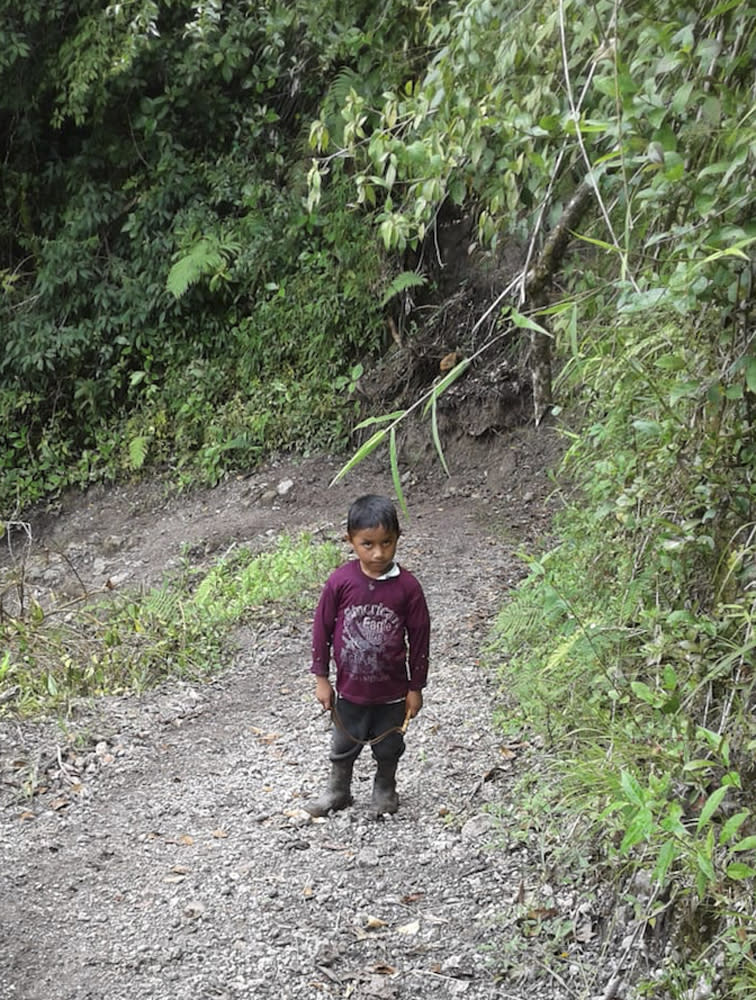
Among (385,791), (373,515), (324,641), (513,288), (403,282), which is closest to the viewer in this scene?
(513,288)

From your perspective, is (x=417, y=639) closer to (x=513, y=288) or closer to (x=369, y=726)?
(x=369, y=726)

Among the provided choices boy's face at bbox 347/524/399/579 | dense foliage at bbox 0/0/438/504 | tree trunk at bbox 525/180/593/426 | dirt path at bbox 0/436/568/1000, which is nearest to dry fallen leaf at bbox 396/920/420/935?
dirt path at bbox 0/436/568/1000

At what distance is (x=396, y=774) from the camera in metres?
4.41

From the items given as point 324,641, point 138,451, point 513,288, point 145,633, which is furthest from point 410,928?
point 138,451

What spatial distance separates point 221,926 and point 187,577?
5477mm

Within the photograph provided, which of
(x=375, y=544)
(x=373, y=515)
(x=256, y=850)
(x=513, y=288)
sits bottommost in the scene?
(x=256, y=850)

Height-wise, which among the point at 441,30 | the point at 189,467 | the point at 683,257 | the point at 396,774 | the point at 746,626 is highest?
the point at 441,30

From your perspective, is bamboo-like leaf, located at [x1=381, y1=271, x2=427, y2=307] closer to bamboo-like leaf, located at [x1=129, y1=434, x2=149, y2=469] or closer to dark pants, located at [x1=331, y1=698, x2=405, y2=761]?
bamboo-like leaf, located at [x1=129, y1=434, x2=149, y2=469]

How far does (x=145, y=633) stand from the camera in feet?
21.1

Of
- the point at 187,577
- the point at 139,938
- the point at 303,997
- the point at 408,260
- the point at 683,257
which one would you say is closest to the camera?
the point at 683,257

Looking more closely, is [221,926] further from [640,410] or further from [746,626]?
[640,410]

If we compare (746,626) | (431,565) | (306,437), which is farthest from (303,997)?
(306,437)

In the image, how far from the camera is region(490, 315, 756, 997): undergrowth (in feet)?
8.39

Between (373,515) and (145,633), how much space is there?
10.6ft
